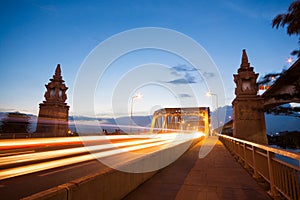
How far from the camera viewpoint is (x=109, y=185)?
380cm

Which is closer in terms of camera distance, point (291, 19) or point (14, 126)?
point (291, 19)

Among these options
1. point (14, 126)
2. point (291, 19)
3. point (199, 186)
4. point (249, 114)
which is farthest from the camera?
point (14, 126)

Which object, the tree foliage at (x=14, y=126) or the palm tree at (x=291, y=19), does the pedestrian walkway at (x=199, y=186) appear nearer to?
the palm tree at (x=291, y=19)

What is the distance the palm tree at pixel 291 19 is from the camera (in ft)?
36.4

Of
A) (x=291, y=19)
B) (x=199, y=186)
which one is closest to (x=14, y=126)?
(x=199, y=186)

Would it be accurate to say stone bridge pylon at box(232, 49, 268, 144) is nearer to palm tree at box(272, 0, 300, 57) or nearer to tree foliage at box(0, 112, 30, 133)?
palm tree at box(272, 0, 300, 57)

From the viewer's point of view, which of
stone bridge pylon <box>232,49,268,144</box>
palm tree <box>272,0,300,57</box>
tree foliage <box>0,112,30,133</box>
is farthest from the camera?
tree foliage <box>0,112,30,133</box>

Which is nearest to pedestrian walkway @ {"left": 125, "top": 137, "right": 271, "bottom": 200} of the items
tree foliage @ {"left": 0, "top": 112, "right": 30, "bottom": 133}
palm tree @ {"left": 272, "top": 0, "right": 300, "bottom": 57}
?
palm tree @ {"left": 272, "top": 0, "right": 300, "bottom": 57}

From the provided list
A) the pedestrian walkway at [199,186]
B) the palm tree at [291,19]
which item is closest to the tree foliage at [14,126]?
the pedestrian walkway at [199,186]

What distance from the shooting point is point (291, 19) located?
1171cm

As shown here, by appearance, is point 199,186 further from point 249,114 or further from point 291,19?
point 249,114

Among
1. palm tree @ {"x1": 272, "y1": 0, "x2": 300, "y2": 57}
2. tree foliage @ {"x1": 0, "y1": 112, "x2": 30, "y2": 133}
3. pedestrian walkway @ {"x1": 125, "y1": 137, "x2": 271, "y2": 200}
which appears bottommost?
pedestrian walkway @ {"x1": 125, "y1": 137, "x2": 271, "y2": 200}

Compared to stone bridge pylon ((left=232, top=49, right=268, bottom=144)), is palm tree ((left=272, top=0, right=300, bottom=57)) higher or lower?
higher

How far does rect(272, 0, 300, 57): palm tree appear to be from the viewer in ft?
36.4
